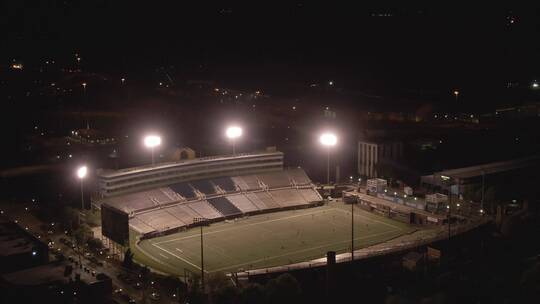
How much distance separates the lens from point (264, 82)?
78875 millimetres

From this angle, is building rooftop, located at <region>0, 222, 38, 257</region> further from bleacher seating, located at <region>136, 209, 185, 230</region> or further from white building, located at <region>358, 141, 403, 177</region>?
white building, located at <region>358, 141, 403, 177</region>

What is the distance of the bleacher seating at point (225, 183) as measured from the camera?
3584 cm

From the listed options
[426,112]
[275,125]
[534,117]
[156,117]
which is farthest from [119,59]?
[534,117]

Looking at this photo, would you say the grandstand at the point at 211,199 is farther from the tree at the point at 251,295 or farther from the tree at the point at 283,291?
the tree at the point at 283,291

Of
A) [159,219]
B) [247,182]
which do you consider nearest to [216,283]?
[159,219]

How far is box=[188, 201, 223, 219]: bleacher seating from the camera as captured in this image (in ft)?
108

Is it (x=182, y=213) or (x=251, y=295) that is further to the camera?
(x=182, y=213)

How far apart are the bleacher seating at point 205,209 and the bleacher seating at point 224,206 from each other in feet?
1.13

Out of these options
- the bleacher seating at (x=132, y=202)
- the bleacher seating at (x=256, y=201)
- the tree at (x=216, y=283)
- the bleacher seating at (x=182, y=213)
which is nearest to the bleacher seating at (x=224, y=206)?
the bleacher seating at (x=256, y=201)

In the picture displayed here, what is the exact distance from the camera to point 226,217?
33125mm

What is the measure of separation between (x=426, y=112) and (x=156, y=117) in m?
26.0

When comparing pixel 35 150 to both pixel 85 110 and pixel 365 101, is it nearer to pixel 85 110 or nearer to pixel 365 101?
pixel 85 110

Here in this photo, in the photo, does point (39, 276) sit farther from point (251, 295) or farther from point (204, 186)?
point (204, 186)

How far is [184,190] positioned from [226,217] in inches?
128
